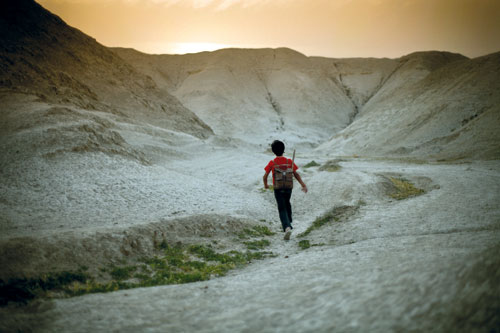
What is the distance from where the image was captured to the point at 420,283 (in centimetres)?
332

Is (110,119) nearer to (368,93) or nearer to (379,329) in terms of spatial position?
(379,329)

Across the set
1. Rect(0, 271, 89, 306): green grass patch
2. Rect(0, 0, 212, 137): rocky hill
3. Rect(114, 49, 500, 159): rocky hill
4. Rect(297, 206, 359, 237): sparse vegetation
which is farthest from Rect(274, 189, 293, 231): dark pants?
Rect(0, 0, 212, 137): rocky hill

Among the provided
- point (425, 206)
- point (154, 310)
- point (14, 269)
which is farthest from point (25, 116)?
point (425, 206)

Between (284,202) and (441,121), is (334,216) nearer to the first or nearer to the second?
(284,202)

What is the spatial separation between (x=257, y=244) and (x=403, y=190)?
28.1 ft

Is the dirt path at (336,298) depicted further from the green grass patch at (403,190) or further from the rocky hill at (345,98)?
the rocky hill at (345,98)

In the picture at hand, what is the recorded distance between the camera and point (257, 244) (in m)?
8.34

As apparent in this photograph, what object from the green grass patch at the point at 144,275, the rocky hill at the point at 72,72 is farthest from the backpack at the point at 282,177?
the rocky hill at the point at 72,72

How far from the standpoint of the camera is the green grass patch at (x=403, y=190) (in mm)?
→ 12357

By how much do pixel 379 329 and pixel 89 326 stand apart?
10.7 feet

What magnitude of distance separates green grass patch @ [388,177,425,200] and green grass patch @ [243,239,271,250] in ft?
21.6

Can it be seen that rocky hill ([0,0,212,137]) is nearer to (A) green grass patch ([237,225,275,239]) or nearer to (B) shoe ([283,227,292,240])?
(A) green grass patch ([237,225,275,239])

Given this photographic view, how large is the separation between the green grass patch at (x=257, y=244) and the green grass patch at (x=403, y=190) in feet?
21.6

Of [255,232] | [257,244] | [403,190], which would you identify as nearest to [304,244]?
[257,244]
